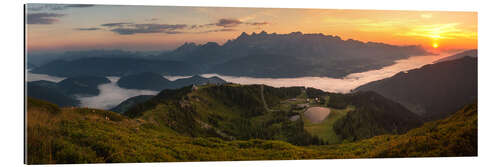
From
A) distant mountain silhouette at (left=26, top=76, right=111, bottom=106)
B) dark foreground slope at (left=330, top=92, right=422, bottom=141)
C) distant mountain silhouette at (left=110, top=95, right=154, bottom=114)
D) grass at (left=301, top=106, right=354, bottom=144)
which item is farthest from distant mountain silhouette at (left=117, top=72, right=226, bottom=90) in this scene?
dark foreground slope at (left=330, top=92, right=422, bottom=141)

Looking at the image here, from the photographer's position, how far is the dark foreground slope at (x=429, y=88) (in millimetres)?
17438

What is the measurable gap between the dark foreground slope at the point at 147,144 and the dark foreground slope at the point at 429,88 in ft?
4.86

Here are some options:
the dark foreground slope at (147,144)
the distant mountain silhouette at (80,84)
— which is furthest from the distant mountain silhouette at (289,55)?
the dark foreground slope at (147,144)

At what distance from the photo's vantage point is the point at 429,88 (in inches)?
731

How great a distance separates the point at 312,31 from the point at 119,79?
10293 millimetres

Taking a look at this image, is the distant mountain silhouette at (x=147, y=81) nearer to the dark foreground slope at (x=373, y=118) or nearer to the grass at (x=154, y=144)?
the grass at (x=154, y=144)

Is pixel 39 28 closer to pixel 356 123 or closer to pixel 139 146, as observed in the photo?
pixel 139 146

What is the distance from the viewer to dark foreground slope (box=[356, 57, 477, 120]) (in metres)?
17.4

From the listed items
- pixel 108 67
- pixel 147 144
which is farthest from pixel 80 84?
pixel 147 144

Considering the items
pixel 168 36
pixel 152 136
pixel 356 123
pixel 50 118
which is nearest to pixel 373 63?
pixel 356 123

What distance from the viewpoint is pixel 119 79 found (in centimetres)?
1747

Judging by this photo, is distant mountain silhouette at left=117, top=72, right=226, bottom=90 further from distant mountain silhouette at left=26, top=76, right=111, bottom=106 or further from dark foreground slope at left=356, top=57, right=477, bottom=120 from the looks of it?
dark foreground slope at left=356, top=57, right=477, bottom=120

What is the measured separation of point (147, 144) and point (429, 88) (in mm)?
15059

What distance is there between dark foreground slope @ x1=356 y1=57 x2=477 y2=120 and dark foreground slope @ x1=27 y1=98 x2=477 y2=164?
1.48 metres
